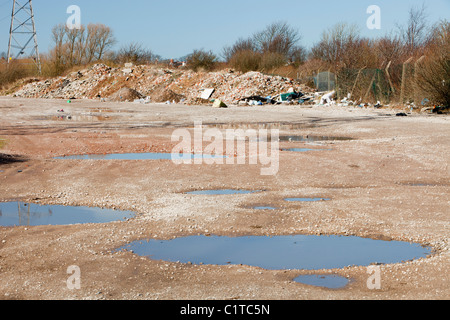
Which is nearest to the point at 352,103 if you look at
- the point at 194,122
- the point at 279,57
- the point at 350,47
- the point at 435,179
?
the point at 350,47

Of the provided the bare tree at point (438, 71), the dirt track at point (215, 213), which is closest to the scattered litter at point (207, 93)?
the bare tree at point (438, 71)

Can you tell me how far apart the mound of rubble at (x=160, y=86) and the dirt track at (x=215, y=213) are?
2017cm

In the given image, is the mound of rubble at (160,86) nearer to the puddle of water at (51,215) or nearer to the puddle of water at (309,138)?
the puddle of water at (309,138)

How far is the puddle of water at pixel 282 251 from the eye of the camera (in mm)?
4746

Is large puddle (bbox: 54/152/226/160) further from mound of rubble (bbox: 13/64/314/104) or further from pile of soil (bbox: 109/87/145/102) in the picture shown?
pile of soil (bbox: 109/87/145/102)

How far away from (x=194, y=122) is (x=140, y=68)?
2784cm

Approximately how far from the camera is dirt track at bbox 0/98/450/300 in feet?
13.4

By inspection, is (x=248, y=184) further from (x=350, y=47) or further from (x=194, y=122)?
(x=350, y=47)

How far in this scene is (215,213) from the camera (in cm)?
625

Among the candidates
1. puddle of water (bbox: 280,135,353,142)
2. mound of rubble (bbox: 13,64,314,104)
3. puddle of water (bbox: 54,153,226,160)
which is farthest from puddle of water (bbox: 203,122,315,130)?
mound of rubble (bbox: 13,64,314,104)

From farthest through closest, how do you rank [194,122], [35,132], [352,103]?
[352,103] < [194,122] < [35,132]

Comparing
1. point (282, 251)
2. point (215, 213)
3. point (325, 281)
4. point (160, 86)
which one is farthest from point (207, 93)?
point (325, 281)

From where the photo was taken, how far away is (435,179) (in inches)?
327

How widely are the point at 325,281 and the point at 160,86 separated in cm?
3671
